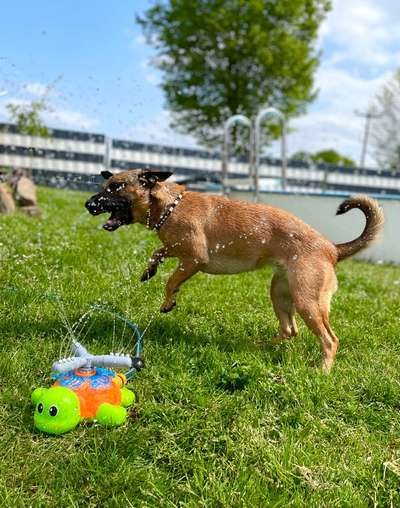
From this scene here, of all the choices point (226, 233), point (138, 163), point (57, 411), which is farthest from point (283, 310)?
point (138, 163)

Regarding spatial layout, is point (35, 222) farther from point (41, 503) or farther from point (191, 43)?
point (191, 43)

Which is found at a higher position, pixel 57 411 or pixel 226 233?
pixel 226 233

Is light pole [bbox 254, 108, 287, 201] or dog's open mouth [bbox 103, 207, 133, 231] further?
light pole [bbox 254, 108, 287, 201]

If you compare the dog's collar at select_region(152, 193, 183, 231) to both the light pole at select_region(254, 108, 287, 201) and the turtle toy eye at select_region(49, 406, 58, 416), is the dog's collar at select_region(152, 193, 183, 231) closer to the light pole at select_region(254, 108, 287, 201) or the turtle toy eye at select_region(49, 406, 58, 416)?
the turtle toy eye at select_region(49, 406, 58, 416)

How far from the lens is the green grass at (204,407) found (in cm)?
240

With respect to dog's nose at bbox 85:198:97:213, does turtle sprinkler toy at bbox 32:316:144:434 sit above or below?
below

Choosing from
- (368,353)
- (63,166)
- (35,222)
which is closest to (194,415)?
(368,353)

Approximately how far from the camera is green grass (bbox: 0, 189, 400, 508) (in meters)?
2.40

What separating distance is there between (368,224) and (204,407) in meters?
2.06

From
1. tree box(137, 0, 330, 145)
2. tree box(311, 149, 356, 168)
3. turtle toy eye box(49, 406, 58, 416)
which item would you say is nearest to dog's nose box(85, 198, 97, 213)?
turtle toy eye box(49, 406, 58, 416)

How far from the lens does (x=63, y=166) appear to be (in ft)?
70.9

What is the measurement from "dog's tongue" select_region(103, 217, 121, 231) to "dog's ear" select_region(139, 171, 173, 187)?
0.36 m

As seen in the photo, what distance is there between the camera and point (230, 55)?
22266 millimetres

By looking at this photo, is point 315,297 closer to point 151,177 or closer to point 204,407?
point 204,407
